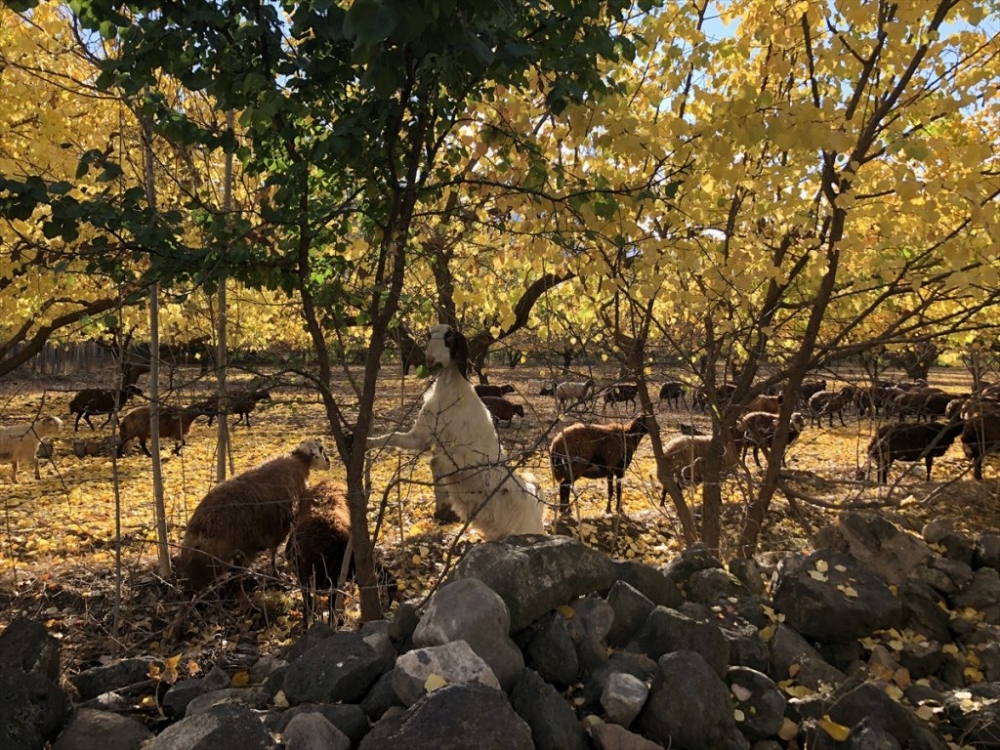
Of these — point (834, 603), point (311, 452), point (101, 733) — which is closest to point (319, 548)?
point (311, 452)

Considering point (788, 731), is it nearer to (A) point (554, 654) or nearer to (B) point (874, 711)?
(B) point (874, 711)

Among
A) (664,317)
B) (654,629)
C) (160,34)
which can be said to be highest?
(160,34)

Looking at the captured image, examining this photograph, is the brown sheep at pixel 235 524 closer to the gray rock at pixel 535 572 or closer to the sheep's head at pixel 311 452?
the sheep's head at pixel 311 452

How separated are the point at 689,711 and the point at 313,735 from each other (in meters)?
1.56

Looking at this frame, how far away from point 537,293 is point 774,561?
4.12m

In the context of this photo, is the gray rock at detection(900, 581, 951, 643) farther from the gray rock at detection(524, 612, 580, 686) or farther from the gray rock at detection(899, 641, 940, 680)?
the gray rock at detection(524, 612, 580, 686)

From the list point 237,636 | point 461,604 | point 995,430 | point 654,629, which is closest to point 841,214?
point 654,629

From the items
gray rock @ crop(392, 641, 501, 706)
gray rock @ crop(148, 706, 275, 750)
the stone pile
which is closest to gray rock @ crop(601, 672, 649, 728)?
the stone pile

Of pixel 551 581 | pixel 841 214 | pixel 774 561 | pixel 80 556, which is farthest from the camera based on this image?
pixel 80 556

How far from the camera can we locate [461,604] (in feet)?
10.2

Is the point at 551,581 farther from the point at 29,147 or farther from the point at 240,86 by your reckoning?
the point at 29,147

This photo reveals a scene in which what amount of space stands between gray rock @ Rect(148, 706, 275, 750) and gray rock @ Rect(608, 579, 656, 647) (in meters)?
1.84

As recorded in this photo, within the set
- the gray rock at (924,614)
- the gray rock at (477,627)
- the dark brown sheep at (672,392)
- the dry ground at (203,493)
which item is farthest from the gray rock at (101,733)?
the dark brown sheep at (672,392)

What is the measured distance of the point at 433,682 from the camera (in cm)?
264
